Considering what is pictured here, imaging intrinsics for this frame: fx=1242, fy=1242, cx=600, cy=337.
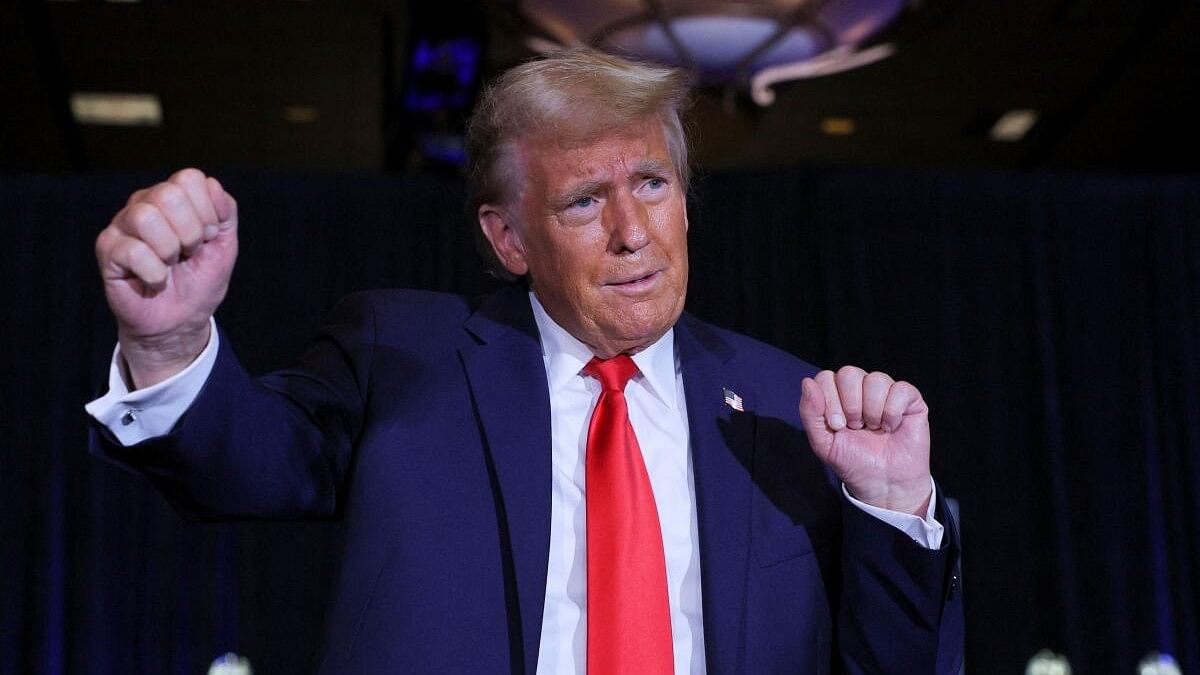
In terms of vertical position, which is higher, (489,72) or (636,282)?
(489,72)

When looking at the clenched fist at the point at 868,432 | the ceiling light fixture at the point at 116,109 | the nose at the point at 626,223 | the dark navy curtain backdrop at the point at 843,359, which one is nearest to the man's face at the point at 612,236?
the nose at the point at 626,223

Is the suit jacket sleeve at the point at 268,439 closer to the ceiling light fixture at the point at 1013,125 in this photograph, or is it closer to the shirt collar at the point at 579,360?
the shirt collar at the point at 579,360

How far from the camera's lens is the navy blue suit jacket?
1.16 metres

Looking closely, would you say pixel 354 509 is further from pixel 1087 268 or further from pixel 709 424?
pixel 1087 268

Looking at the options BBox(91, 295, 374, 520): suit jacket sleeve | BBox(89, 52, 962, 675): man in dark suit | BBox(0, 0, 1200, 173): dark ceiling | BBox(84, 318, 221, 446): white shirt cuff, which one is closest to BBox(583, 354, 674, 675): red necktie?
BBox(89, 52, 962, 675): man in dark suit

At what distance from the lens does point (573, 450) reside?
1334 millimetres

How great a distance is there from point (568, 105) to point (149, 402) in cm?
58

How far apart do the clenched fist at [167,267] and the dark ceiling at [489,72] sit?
399 centimetres

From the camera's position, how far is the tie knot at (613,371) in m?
1.38

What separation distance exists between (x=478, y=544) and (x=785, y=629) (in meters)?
0.32

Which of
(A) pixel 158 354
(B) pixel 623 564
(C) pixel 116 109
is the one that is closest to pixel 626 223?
(B) pixel 623 564

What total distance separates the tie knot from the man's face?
0.05ft

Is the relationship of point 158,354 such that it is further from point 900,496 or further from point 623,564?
point 900,496

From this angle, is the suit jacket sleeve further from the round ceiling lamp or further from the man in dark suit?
the round ceiling lamp
